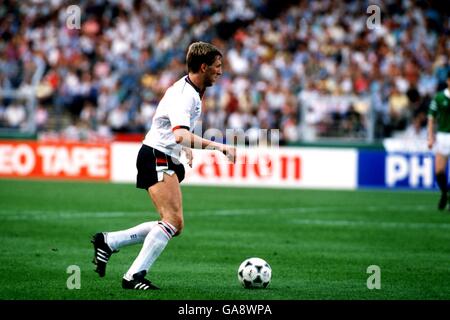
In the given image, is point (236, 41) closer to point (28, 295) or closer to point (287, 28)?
point (287, 28)

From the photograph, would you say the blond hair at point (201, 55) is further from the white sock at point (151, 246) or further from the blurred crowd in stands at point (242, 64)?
the blurred crowd in stands at point (242, 64)

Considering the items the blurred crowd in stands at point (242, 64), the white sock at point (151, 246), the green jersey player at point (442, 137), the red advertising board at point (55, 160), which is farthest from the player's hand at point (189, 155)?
the red advertising board at point (55, 160)

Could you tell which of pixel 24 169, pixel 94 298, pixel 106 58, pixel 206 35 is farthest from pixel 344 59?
pixel 94 298

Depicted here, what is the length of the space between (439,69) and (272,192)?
21.3 ft

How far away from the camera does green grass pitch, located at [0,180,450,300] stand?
9617 millimetres

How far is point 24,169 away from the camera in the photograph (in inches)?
1066

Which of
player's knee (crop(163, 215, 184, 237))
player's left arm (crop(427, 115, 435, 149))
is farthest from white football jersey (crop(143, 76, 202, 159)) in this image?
player's left arm (crop(427, 115, 435, 149))

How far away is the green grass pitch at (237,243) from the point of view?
379 inches

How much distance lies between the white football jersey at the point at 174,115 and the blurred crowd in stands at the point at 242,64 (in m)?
17.0

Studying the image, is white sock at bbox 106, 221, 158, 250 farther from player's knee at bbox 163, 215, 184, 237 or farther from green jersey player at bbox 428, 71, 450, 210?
green jersey player at bbox 428, 71, 450, 210

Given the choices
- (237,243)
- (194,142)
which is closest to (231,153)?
(194,142)

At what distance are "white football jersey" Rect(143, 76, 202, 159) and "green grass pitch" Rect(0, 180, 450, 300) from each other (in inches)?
56.8

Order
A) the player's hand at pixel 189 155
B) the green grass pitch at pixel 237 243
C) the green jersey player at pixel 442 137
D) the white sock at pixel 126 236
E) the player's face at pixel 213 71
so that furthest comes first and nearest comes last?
the green jersey player at pixel 442 137 → the green grass pitch at pixel 237 243 → the white sock at pixel 126 236 → the player's face at pixel 213 71 → the player's hand at pixel 189 155

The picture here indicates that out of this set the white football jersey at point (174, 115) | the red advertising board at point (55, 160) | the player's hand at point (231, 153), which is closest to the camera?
the player's hand at point (231, 153)
